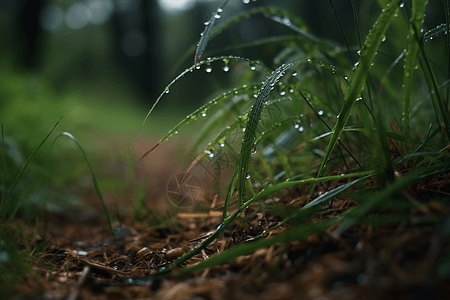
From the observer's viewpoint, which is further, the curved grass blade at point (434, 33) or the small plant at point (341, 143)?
the curved grass blade at point (434, 33)

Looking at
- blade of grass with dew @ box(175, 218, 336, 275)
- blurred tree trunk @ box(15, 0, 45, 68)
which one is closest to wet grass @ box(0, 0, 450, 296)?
blade of grass with dew @ box(175, 218, 336, 275)

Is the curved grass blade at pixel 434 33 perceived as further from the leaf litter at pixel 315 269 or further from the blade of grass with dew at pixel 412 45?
the leaf litter at pixel 315 269

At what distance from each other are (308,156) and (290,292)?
2.33ft

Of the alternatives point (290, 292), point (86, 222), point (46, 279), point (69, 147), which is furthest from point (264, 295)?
point (69, 147)

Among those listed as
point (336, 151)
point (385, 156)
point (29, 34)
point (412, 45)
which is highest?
point (29, 34)

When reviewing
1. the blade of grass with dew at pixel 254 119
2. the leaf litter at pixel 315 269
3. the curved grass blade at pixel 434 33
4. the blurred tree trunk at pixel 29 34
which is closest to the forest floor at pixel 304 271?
the leaf litter at pixel 315 269

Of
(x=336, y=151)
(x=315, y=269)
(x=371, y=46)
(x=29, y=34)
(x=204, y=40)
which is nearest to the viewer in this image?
(x=315, y=269)

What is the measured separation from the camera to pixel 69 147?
7.11ft

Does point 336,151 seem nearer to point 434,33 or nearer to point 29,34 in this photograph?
point 434,33

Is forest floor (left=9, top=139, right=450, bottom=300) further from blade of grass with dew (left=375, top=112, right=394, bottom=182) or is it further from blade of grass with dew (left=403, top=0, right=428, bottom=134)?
blade of grass with dew (left=403, top=0, right=428, bottom=134)

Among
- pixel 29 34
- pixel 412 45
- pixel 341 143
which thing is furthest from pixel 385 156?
pixel 29 34

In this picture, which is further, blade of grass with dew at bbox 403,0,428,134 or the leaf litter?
blade of grass with dew at bbox 403,0,428,134

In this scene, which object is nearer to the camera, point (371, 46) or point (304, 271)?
point (304, 271)

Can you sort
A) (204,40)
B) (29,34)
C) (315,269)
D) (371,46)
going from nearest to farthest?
1. (315,269)
2. (371,46)
3. (204,40)
4. (29,34)
